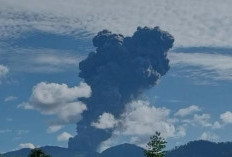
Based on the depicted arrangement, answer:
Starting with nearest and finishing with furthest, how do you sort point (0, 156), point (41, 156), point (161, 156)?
point (161, 156)
point (41, 156)
point (0, 156)

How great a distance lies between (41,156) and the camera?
8681 cm

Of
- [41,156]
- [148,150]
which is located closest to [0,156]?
[41,156]

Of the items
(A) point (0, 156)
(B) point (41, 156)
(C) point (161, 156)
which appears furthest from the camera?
(A) point (0, 156)

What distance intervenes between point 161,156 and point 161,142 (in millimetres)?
2193

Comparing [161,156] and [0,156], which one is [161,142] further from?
[0,156]

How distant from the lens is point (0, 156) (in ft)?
345

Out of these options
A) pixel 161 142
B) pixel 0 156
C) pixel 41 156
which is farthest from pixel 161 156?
pixel 0 156

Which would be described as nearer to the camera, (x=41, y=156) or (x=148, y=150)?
(x=148, y=150)

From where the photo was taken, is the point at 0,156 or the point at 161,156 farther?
the point at 0,156

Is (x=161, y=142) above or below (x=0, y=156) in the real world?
below

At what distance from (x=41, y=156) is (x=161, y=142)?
22.2 metres

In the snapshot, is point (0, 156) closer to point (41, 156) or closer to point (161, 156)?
point (41, 156)

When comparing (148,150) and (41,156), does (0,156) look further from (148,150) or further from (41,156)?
(148,150)

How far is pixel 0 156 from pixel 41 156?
21571mm
